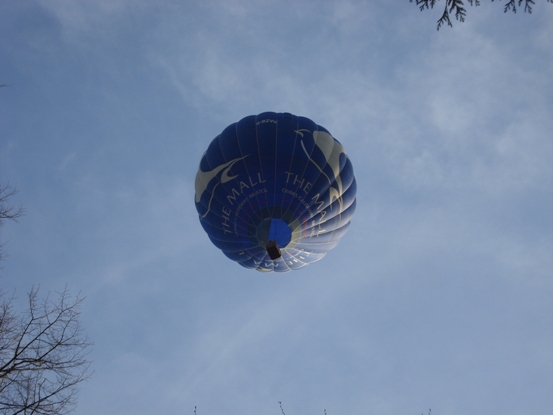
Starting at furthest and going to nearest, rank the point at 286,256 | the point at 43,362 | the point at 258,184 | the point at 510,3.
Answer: the point at 286,256 → the point at 258,184 → the point at 43,362 → the point at 510,3

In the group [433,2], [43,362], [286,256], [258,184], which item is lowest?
[43,362]

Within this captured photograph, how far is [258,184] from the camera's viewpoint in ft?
60.1

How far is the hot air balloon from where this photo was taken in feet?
60.2

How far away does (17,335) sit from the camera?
25.9 feet

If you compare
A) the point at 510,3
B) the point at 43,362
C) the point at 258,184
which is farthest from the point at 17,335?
the point at 258,184

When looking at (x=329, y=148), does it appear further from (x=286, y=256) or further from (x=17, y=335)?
(x=17, y=335)

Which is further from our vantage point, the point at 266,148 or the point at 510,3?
the point at 266,148

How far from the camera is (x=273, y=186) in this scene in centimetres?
1828

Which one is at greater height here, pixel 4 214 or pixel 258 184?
pixel 258 184

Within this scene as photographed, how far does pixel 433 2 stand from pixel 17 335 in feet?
27.8

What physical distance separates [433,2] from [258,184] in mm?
11577

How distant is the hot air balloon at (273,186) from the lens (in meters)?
18.3

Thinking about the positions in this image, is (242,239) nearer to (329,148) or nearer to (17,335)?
(329,148)

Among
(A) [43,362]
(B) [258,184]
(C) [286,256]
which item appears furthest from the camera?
(C) [286,256]
